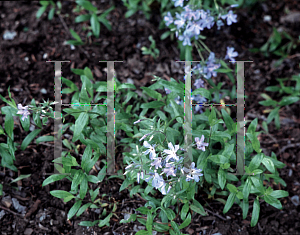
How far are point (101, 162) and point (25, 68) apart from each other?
141 centimetres

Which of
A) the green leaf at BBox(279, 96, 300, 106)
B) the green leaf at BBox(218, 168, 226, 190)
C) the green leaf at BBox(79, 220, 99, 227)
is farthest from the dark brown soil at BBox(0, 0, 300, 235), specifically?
the green leaf at BBox(218, 168, 226, 190)

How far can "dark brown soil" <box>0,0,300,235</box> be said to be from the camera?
286cm

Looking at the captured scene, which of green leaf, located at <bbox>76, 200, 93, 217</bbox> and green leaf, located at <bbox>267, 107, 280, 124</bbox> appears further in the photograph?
green leaf, located at <bbox>267, 107, 280, 124</bbox>

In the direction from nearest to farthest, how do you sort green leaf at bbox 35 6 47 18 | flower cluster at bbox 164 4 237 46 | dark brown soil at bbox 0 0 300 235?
1. dark brown soil at bbox 0 0 300 235
2. flower cluster at bbox 164 4 237 46
3. green leaf at bbox 35 6 47 18

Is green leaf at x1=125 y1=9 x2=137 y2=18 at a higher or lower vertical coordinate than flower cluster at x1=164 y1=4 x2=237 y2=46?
higher

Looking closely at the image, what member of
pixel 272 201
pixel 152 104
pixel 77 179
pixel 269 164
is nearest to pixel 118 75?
pixel 152 104

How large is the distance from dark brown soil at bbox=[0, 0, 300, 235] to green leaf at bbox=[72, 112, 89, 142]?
68 cm

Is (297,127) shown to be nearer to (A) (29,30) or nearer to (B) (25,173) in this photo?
(B) (25,173)

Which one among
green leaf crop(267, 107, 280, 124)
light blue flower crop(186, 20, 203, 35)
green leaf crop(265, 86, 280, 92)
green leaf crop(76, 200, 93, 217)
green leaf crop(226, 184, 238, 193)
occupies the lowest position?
green leaf crop(76, 200, 93, 217)

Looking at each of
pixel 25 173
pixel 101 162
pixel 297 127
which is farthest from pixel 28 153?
pixel 297 127

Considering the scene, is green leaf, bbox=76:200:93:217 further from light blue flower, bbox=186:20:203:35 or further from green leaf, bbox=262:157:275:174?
light blue flower, bbox=186:20:203:35

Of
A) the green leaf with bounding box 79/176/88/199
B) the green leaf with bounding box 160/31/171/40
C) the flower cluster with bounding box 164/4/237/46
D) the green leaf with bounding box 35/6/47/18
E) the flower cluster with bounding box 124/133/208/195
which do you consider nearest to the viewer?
the flower cluster with bounding box 124/133/208/195

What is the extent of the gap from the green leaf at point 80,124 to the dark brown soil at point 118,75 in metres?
0.68

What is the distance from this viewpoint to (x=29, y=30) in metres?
3.92
